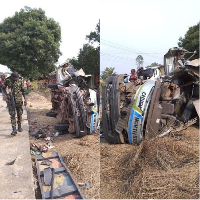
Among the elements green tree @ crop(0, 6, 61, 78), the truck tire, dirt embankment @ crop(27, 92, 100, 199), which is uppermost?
green tree @ crop(0, 6, 61, 78)

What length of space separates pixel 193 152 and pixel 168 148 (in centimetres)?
42

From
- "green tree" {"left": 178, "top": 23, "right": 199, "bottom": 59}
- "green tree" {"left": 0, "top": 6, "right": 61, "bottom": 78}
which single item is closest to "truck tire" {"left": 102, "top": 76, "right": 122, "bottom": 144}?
"green tree" {"left": 0, "top": 6, "right": 61, "bottom": 78}

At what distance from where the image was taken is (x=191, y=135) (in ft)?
15.3

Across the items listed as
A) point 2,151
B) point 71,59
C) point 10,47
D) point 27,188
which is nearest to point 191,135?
point 27,188

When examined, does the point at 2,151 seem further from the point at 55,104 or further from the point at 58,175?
the point at 55,104

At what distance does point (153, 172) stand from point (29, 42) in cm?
1398

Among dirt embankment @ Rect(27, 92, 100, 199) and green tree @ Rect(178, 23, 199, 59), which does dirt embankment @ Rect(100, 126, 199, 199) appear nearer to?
dirt embankment @ Rect(27, 92, 100, 199)

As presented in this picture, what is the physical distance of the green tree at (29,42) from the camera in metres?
14.6

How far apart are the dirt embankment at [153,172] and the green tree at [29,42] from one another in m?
12.8

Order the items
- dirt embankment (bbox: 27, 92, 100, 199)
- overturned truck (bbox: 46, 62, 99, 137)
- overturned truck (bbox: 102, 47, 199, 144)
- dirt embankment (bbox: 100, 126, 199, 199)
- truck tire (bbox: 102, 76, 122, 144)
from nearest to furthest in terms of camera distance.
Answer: dirt embankment (bbox: 100, 126, 199, 199)
dirt embankment (bbox: 27, 92, 100, 199)
overturned truck (bbox: 102, 47, 199, 144)
truck tire (bbox: 102, 76, 122, 144)
overturned truck (bbox: 46, 62, 99, 137)

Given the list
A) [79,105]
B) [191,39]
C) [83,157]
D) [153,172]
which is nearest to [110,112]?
[79,105]

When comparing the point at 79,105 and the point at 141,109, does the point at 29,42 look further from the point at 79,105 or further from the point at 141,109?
the point at 141,109

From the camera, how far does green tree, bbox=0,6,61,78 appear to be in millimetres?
14625

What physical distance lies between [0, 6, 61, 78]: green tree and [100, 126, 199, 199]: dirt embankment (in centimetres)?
1285
